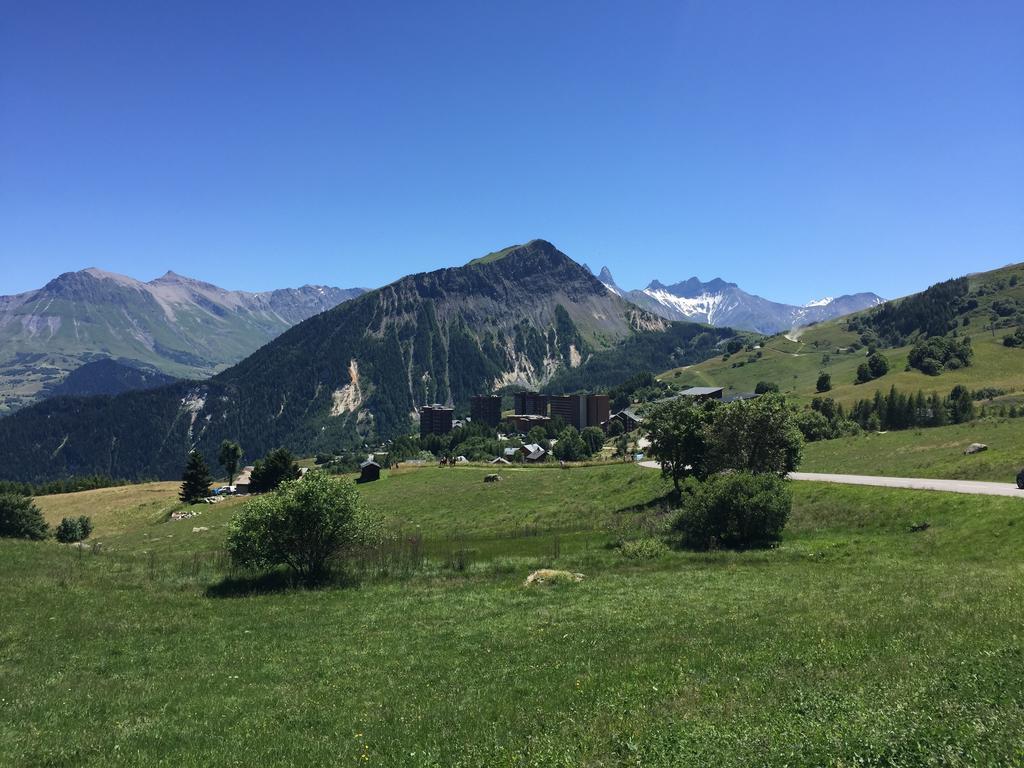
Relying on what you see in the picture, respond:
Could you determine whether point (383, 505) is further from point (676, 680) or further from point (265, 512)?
point (676, 680)

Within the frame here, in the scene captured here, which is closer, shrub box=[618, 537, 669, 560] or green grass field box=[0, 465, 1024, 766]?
green grass field box=[0, 465, 1024, 766]

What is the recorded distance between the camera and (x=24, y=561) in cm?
4578

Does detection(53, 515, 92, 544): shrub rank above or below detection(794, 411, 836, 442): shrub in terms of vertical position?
below

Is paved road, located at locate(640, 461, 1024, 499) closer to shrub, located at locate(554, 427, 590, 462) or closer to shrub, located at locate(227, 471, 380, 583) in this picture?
shrub, located at locate(227, 471, 380, 583)

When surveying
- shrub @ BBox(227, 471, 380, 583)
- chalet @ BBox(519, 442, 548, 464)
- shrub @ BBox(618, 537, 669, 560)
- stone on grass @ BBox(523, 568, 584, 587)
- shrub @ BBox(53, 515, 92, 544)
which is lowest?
chalet @ BBox(519, 442, 548, 464)

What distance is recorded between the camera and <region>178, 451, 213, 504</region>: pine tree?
402 feet

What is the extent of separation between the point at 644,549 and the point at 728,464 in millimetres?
25493

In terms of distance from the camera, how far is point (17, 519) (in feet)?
259

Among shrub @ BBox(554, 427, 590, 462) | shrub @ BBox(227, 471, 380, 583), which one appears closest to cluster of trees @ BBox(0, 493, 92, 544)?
shrub @ BBox(227, 471, 380, 583)

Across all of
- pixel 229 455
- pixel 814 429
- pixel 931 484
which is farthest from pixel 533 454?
pixel 931 484

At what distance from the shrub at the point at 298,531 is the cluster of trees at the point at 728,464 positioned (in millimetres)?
28314

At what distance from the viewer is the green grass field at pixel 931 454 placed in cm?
5765

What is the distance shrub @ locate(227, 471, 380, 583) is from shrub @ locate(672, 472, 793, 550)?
92.3ft

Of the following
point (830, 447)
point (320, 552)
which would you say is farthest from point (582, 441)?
point (320, 552)
